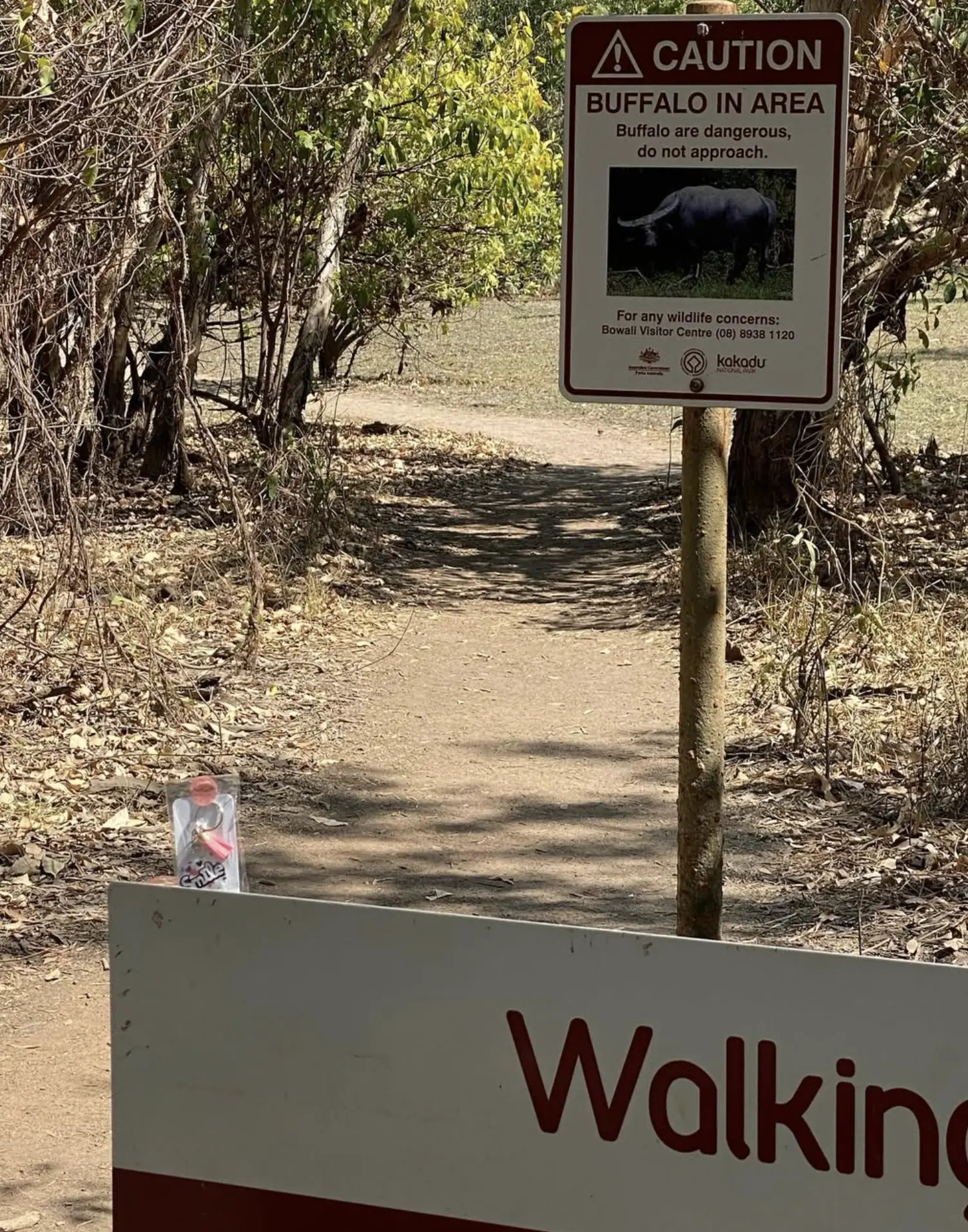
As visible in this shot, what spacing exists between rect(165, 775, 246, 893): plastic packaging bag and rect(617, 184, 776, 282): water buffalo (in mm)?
1164

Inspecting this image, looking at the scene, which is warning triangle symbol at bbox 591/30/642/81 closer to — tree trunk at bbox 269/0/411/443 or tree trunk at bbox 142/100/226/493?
tree trunk at bbox 142/100/226/493

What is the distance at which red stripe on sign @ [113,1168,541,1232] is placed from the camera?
2166 mm

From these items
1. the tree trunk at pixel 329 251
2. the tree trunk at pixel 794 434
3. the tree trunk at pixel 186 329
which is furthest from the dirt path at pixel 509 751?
the tree trunk at pixel 186 329

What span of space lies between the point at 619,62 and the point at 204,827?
57.1 inches

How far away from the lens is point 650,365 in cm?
281

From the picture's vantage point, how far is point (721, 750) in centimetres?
312

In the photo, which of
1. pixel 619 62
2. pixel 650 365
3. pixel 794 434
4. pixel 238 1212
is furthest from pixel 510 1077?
pixel 794 434

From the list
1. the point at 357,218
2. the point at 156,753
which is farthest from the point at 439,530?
the point at 156,753

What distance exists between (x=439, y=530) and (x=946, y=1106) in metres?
10.8

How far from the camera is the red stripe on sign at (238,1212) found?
7.11ft

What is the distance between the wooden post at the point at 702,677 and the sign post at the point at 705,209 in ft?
0.64

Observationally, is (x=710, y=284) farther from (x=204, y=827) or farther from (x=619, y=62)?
(x=204, y=827)

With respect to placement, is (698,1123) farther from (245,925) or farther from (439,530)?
(439,530)

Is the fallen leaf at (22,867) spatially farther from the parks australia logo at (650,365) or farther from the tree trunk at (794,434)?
the tree trunk at (794,434)
